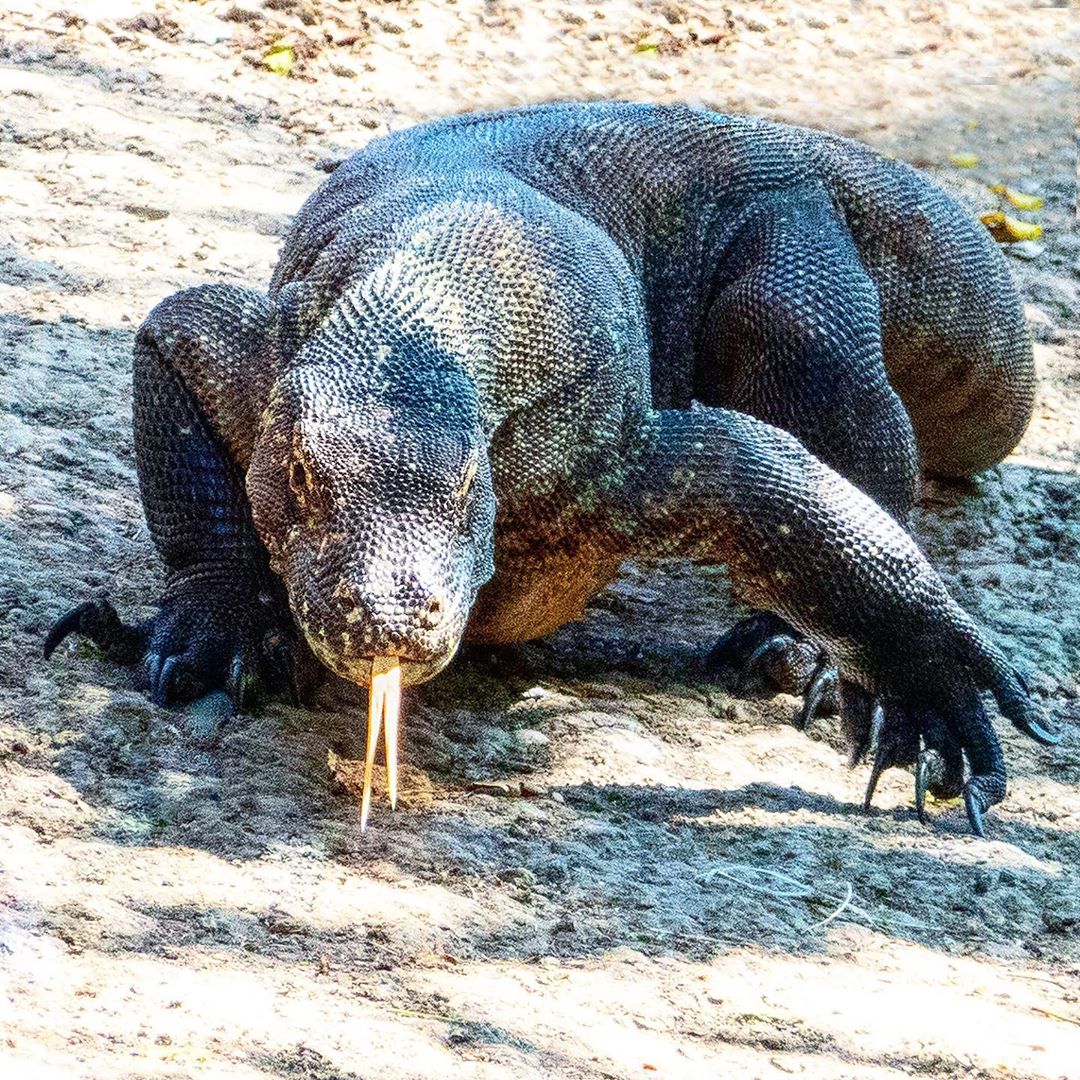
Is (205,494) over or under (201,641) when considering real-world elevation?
over

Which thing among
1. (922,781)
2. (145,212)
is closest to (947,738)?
(922,781)

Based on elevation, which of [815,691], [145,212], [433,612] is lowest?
[815,691]

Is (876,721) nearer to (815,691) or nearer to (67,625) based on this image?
(815,691)

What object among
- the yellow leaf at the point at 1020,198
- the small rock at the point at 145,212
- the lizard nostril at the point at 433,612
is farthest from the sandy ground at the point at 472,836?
the yellow leaf at the point at 1020,198

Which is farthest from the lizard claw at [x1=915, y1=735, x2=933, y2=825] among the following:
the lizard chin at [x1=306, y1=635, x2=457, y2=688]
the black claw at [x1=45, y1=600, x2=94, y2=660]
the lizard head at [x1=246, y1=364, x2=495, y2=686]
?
the black claw at [x1=45, y1=600, x2=94, y2=660]

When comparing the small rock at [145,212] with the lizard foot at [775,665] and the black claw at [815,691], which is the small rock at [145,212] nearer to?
the lizard foot at [775,665]

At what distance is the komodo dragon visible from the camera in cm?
364

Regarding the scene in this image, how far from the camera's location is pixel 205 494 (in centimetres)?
454

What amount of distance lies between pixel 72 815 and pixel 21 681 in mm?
655

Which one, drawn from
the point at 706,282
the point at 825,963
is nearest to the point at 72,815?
the point at 825,963

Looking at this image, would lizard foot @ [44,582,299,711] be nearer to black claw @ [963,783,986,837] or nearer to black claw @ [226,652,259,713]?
black claw @ [226,652,259,713]

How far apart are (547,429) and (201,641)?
0.99m

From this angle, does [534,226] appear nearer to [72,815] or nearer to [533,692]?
[533,692]

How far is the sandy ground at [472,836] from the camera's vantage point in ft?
9.75
